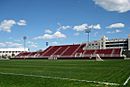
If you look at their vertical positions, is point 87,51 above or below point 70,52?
above

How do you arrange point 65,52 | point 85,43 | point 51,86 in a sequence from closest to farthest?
point 51,86 < point 65,52 < point 85,43

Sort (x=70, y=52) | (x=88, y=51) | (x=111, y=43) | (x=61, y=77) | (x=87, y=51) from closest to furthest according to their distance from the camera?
1. (x=61, y=77)
2. (x=88, y=51)
3. (x=87, y=51)
4. (x=70, y=52)
5. (x=111, y=43)

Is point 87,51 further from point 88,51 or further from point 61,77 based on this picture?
point 61,77

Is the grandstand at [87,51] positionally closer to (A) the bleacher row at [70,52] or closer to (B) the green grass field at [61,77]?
(A) the bleacher row at [70,52]

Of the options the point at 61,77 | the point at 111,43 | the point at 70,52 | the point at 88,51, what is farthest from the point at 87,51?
the point at 61,77

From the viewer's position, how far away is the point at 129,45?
6467 inches

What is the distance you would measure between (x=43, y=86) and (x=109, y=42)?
165 m

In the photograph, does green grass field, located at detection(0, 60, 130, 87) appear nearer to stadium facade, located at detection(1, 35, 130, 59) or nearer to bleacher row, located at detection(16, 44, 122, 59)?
stadium facade, located at detection(1, 35, 130, 59)

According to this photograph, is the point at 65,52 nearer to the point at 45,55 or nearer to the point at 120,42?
the point at 45,55

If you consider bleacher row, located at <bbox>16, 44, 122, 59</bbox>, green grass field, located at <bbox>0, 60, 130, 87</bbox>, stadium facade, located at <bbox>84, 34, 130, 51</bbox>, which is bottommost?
green grass field, located at <bbox>0, 60, 130, 87</bbox>

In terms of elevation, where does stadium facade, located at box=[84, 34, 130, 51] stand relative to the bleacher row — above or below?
above

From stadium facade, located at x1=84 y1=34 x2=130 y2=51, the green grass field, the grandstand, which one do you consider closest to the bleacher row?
the grandstand

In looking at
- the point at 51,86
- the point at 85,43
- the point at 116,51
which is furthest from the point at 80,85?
the point at 85,43

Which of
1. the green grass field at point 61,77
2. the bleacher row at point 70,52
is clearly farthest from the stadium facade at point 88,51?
the green grass field at point 61,77
